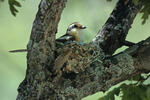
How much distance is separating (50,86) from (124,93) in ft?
2.89

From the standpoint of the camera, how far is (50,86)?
337 cm

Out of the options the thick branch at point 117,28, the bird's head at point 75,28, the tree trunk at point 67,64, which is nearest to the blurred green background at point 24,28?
the bird's head at point 75,28

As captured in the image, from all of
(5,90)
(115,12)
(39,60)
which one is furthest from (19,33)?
(39,60)

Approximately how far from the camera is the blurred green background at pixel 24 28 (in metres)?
9.21

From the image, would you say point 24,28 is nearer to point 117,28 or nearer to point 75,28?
point 75,28

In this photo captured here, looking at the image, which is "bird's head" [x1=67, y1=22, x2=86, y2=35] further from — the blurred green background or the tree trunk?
the blurred green background

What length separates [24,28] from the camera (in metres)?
10.5

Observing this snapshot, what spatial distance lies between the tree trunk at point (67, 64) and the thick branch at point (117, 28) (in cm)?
1

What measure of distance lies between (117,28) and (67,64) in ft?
2.63

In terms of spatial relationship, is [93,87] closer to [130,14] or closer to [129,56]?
[129,56]

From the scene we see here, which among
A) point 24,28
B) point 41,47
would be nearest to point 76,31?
point 41,47

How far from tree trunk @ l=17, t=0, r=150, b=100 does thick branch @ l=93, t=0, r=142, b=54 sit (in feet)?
0.04

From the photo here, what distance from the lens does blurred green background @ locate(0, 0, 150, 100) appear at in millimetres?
9211

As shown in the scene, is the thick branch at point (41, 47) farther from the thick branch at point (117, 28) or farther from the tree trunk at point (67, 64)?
the thick branch at point (117, 28)
